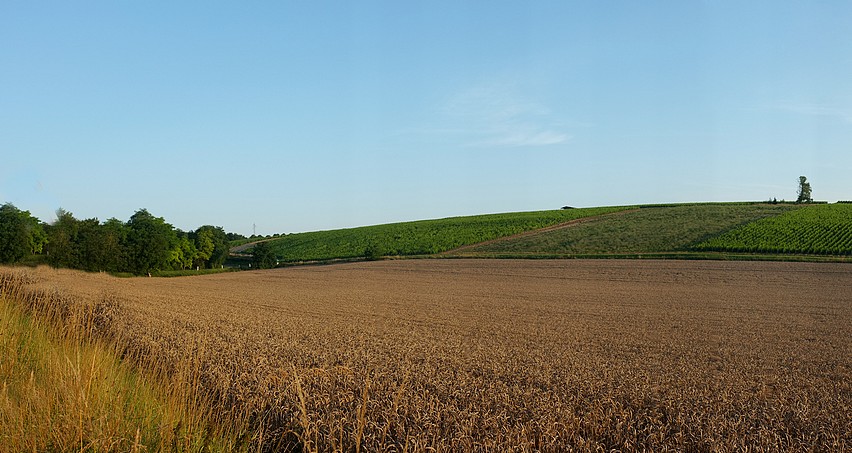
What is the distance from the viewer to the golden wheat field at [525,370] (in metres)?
5.95

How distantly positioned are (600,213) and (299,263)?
51.6 metres

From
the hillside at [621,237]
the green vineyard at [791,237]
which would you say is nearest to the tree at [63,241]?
the hillside at [621,237]

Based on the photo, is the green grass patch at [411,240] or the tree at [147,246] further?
the green grass patch at [411,240]

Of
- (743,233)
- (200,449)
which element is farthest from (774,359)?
(743,233)

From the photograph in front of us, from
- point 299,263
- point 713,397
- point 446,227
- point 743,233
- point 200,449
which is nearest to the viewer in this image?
point 200,449

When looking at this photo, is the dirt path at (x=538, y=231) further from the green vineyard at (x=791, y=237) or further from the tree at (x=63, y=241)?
the tree at (x=63, y=241)

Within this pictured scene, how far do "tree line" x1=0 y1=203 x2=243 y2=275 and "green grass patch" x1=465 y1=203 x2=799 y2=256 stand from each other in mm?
32800

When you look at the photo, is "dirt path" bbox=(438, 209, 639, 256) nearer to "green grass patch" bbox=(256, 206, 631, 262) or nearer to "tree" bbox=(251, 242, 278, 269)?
"green grass patch" bbox=(256, 206, 631, 262)

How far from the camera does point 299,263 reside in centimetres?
7956

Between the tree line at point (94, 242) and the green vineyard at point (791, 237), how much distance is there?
171 ft

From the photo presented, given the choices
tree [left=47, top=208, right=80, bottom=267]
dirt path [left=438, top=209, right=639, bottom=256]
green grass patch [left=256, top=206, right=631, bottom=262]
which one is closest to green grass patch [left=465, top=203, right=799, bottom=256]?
dirt path [left=438, top=209, right=639, bottom=256]

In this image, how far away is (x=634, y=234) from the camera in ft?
226

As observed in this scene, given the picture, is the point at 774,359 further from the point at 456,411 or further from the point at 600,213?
the point at 600,213

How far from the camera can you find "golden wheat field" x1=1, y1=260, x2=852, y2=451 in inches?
234
